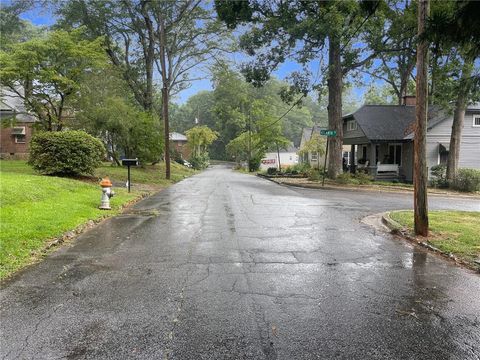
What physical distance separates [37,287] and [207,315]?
8.01 feet

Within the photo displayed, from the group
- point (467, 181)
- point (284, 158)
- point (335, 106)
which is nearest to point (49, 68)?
point (335, 106)

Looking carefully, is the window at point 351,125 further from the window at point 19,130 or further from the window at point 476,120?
the window at point 19,130

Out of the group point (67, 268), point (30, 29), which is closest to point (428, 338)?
point (67, 268)

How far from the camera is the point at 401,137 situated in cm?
2825

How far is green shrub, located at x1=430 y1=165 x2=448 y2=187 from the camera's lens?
2417cm

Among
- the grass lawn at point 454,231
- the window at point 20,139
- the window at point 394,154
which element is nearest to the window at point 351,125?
the window at point 394,154

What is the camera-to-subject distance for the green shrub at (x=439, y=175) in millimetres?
24172

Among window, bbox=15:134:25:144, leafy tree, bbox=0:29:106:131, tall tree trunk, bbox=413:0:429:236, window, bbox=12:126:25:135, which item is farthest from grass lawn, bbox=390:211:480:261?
window, bbox=15:134:25:144

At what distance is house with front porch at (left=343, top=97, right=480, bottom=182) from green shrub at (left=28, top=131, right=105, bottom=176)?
765 inches

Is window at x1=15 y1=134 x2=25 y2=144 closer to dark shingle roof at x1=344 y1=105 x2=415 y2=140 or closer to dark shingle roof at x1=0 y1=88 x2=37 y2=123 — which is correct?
dark shingle roof at x1=0 y1=88 x2=37 y2=123

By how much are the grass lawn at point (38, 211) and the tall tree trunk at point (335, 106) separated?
14.5 m

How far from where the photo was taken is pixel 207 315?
433 centimetres

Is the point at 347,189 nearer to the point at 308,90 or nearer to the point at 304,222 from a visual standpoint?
the point at 308,90

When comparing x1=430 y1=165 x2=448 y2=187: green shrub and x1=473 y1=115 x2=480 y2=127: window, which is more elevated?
x1=473 y1=115 x2=480 y2=127: window
